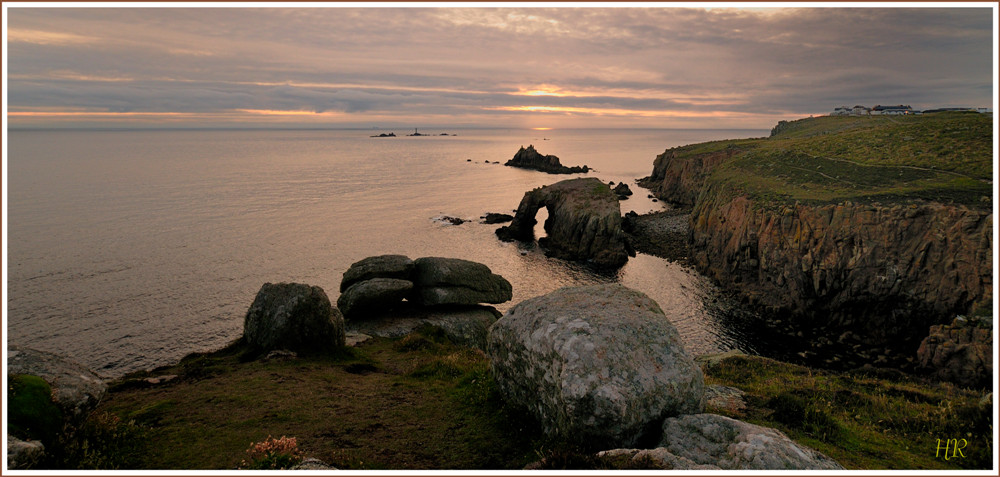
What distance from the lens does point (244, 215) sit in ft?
252

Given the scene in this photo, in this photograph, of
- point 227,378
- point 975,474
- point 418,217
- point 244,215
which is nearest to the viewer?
point 975,474

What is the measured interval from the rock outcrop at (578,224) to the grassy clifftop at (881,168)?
16320 mm

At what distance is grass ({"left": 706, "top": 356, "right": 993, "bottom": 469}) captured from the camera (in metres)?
11.7

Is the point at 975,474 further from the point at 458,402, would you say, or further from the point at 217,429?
the point at 217,429

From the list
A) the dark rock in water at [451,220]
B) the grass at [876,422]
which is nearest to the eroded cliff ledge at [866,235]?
the grass at [876,422]

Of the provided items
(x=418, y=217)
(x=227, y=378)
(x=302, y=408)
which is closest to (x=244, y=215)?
(x=418, y=217)

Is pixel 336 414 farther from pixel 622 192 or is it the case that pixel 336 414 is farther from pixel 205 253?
pixel 622 192

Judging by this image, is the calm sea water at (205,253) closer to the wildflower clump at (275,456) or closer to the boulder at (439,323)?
the boulder at (439,323)

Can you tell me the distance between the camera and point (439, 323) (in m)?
34.5

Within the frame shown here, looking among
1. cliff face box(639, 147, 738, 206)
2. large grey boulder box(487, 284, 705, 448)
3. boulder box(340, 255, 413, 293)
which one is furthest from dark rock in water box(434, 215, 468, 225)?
large grey boulder box(487, 284, 705, 448)

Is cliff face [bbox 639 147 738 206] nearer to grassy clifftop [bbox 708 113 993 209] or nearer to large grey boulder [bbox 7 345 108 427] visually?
grassy clifftop [bbox 708 113 993 209]

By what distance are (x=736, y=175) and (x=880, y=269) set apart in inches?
1163

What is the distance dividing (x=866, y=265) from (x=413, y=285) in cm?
3820

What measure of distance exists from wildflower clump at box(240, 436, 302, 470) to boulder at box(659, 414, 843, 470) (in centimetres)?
829
